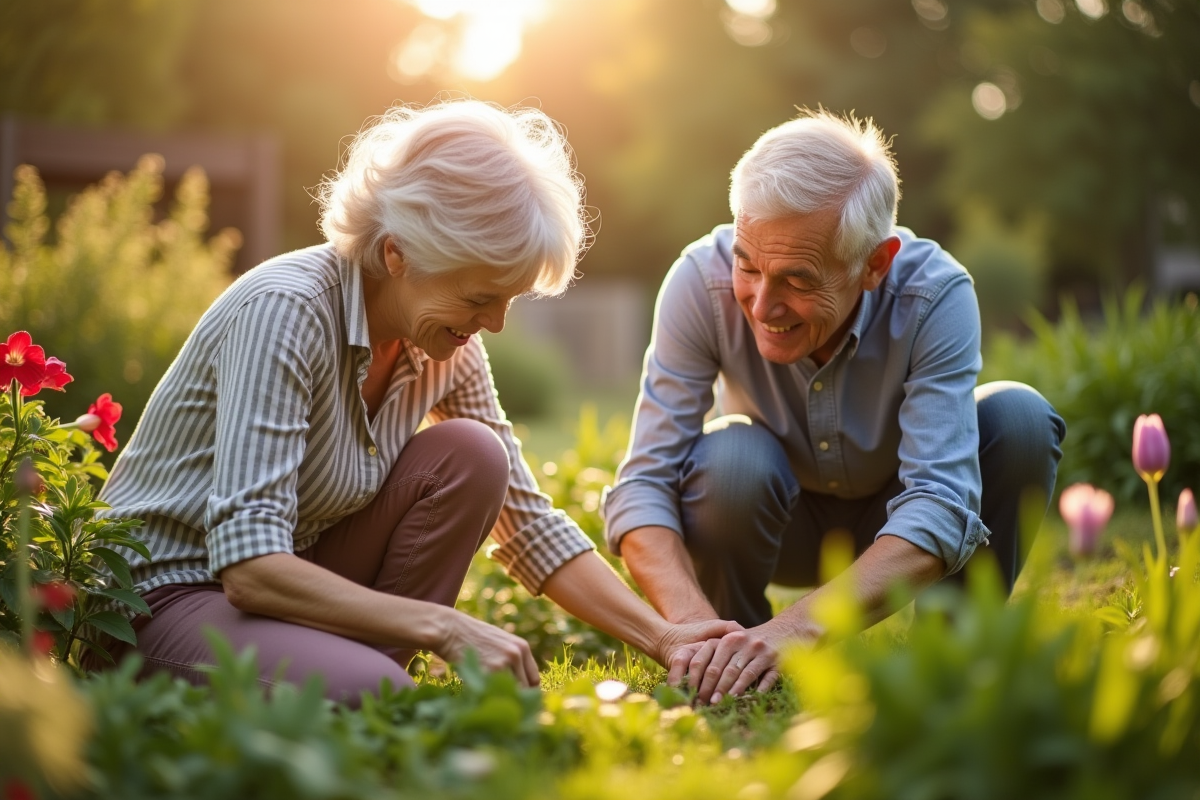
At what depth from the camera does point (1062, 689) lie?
53.6 inches

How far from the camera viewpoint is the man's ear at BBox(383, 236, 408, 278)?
7.78ft

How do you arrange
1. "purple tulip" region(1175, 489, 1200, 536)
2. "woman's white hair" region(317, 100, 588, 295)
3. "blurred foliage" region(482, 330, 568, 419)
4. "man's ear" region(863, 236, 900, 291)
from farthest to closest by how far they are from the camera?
"blurred foliage" region(482, 330, 568, 419), "man's ear" region(863, 236, 900, 291), "woman's white hair" region(317, 100, 588, 295), "purple tulip" region(1175, 489, 1200, 536)

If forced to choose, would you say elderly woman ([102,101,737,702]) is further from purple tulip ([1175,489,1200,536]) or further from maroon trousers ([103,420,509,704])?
purple tulip ([1175,489,1200,536])

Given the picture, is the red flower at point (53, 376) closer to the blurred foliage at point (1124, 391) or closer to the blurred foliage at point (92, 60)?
the blurred foliage at point (1124, 391)

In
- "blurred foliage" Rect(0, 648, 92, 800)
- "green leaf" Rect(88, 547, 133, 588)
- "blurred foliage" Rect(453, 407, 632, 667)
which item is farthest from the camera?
"blurred foliage" Rect(453, 407, 632, 667)

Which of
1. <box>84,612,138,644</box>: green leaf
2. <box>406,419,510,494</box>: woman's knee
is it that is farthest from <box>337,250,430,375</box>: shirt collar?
<box>84,612,138,644</box>: green leaf

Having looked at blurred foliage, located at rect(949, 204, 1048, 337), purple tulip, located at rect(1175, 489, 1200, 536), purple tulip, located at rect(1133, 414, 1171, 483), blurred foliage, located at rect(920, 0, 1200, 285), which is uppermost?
purple tulip, located at rect(1133, 414, 1171, 483)

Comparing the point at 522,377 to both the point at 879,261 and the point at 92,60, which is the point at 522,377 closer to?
the point at 92,60

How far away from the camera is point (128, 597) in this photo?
2.20m

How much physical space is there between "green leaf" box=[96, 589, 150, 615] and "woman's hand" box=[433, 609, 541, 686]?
631 mm

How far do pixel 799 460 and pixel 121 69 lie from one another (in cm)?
1398

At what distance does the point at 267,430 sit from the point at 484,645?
59 centimetres

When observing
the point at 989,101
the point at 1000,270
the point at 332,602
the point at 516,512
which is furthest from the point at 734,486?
the point at 989,101

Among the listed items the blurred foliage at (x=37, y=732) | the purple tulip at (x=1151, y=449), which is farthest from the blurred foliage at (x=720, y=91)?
the purple tulip at (x=1151, y=449)
